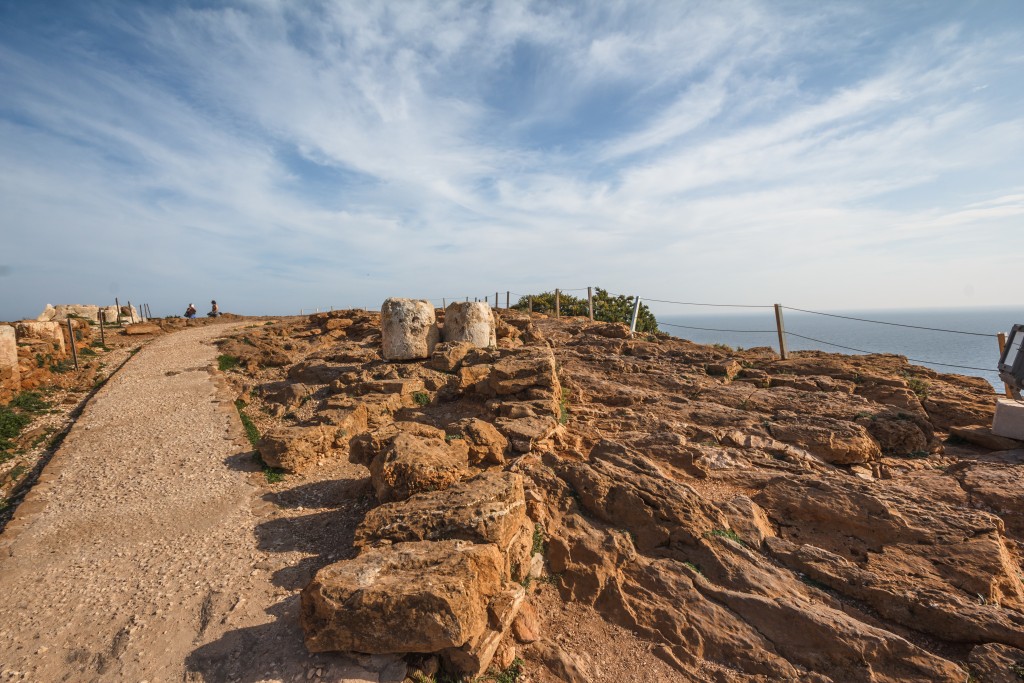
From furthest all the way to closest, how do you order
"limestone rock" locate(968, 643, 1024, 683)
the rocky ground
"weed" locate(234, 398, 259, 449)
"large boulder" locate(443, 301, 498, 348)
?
"large boulder" locate(443, 301, 498, 348) < "weed" locate(234, 398, 259, 449) < the rocky ground < "limestone rock" locate(968, 643, 1024, 683)

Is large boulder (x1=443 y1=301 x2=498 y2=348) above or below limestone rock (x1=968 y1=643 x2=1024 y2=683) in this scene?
above

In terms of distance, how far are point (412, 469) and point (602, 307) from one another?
69.0 ft

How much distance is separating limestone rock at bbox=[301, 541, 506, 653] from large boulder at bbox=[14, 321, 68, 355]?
2045 cm

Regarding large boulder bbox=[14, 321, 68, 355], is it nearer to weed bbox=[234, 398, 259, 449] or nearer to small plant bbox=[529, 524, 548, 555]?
weed bbox=[234, 398, 259, 449]

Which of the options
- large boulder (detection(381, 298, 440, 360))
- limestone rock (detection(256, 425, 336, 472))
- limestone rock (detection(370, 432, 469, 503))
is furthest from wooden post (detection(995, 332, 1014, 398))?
limestone rock (detection(256, 425, 336, 472))

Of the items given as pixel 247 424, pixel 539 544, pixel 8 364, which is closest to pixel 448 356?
pixel 247 424

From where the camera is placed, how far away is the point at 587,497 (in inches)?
257

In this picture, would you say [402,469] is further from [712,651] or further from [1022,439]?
[1022,439]

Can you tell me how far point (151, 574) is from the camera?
6227 mm

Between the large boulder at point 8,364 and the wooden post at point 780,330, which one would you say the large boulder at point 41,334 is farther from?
the wooden post at point 780,330

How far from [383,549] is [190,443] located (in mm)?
7911

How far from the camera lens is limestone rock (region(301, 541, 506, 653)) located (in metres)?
4.50

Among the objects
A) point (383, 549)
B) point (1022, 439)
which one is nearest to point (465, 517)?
point (383, 549)

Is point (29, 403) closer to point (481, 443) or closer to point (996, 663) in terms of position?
point (481, 443)
